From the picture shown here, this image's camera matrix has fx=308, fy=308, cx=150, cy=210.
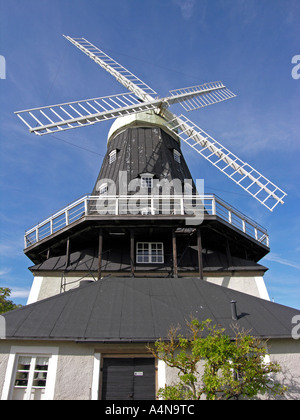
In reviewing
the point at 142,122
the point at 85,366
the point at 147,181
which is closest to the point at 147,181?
the point at 147,181

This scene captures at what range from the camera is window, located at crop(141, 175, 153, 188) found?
56.6 feet

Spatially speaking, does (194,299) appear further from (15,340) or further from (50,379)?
(15,340)

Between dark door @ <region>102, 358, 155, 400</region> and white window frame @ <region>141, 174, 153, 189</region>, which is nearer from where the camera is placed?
dark door @ <region>102, 358, 155, 400</region>

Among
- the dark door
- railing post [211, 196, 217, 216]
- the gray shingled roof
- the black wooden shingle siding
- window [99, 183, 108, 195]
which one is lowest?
the dark door

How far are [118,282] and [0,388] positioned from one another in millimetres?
4743

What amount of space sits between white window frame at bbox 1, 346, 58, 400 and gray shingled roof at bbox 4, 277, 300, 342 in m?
0.50

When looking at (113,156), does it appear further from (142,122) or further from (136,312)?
(136,312)

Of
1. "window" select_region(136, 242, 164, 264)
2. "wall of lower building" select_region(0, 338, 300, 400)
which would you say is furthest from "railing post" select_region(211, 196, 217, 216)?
"wall of lower building" select_region(0, 338, 300, 400)

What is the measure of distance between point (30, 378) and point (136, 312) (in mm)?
3413

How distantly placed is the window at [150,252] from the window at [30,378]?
23.0 ft

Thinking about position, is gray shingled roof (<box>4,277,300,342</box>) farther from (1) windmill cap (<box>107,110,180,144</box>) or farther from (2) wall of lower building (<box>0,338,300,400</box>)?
(1) windmill cap (<box>107,110,180,144</box>)

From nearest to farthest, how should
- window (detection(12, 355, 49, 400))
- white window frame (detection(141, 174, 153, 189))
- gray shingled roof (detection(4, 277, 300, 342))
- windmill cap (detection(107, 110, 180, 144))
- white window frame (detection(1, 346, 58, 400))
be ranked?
white window frame (detection(1, 346, 58, 400)) → window (detection(12, 355, 49, 400)) → gray shingled roof (detection(4, 277, 300, 342)) → white window frame (detection(141, 174, 153, 189)) → windmill cap (detection(107, 110, 180, 144))

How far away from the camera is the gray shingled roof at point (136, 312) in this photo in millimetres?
8672
